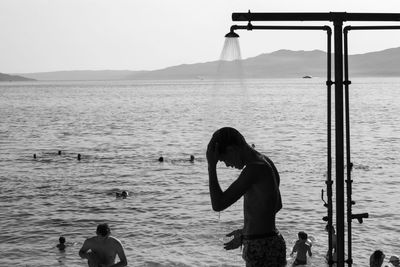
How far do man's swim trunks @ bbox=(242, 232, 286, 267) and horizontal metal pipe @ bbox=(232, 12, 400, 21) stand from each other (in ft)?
7.69

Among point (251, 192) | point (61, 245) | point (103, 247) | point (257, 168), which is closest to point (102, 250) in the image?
point (103, 247)

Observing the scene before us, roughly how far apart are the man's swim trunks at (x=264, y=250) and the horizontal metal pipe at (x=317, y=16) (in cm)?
234

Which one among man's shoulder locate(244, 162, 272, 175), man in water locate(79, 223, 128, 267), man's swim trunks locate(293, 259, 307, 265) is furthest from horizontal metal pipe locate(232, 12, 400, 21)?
man's swim trunks locate(293, 259, 307, 265)

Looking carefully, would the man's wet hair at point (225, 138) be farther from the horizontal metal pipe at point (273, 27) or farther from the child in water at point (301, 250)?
the child in water at point (301, 250)

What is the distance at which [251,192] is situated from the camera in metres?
6.36

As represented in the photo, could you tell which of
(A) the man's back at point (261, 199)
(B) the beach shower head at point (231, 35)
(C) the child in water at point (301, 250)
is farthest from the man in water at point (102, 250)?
(A) the man's back at point (261, 199)

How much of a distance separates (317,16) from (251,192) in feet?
7.08

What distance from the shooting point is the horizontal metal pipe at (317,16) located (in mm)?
7219

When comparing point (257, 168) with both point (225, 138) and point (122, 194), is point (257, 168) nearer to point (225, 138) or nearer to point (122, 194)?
point (225, 138)

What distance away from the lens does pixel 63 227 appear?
2811cm

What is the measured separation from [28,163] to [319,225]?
29.8 metres

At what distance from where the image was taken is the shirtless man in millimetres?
6082

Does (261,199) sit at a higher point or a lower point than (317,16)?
lower

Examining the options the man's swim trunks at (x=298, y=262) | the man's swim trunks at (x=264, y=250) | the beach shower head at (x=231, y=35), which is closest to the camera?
the man's swim trunks at (x=264, y=250)
